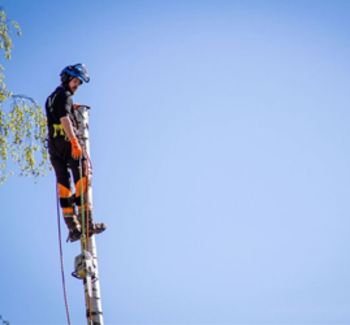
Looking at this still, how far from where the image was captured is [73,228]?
23.4 ft

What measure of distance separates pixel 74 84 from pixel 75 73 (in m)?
0.17

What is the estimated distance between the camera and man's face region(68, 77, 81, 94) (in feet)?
24.8

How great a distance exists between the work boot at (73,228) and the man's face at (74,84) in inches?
71.1

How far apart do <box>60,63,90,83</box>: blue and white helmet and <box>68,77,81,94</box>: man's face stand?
5 centimetres

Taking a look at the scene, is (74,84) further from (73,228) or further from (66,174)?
(73,228)

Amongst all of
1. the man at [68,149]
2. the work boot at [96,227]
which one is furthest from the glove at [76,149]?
the work boot at [96,227]

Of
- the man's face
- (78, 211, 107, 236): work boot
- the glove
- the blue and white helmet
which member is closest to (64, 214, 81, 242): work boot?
(78, 211, 107, 236): work boot

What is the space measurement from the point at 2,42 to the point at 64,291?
497 centimetres

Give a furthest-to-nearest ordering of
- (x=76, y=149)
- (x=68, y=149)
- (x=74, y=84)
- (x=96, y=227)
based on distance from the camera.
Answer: (x=74, y=84) → (x=68, y=149) → (x=76, y=149) → (x=96, y=227)

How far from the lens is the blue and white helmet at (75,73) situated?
7.51 m

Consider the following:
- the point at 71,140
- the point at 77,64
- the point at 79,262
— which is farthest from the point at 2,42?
the point at 79,262

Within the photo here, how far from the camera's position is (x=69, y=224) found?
284 inches

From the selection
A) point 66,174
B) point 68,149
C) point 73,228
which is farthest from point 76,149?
point 73,228

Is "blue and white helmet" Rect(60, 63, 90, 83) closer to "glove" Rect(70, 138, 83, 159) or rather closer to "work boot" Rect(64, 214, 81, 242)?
"glove" Rect(70, 138, 83, 159)
